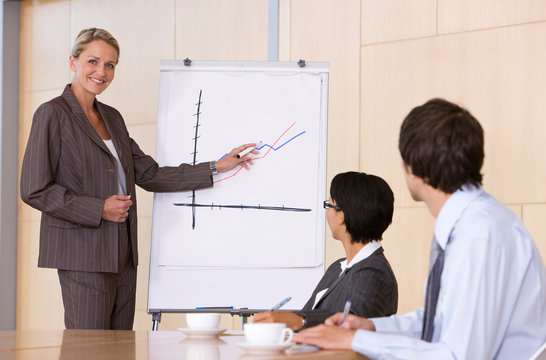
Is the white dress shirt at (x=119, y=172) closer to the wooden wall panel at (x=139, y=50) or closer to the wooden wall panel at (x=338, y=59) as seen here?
the wooden wall panel at (x=338, y=59)

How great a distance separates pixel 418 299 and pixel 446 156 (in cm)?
264

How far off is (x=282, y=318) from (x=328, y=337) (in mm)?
518

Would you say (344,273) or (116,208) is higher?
(116,208)

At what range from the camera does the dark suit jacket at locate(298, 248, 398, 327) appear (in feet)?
6.75

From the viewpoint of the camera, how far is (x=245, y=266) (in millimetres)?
3240

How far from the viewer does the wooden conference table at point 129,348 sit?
1.35 metres

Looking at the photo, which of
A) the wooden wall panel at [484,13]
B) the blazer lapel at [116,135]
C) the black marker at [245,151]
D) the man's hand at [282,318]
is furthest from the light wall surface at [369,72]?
the man's hand at [282,318]

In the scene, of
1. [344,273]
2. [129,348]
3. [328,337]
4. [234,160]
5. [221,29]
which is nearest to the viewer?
[328,337]

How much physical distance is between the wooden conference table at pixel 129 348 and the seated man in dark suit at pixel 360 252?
0.43m

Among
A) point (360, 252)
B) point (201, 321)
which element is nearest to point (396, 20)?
point (360, 252)

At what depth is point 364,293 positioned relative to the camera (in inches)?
81.7

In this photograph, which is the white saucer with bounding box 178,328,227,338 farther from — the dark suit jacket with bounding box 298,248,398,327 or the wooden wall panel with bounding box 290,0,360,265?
the wooden wall panel with bounding box 290,0,360,265

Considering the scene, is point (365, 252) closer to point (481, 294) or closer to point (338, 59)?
point (481, 294)

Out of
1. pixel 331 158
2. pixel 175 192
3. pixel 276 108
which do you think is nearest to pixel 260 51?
pixel 331 158
